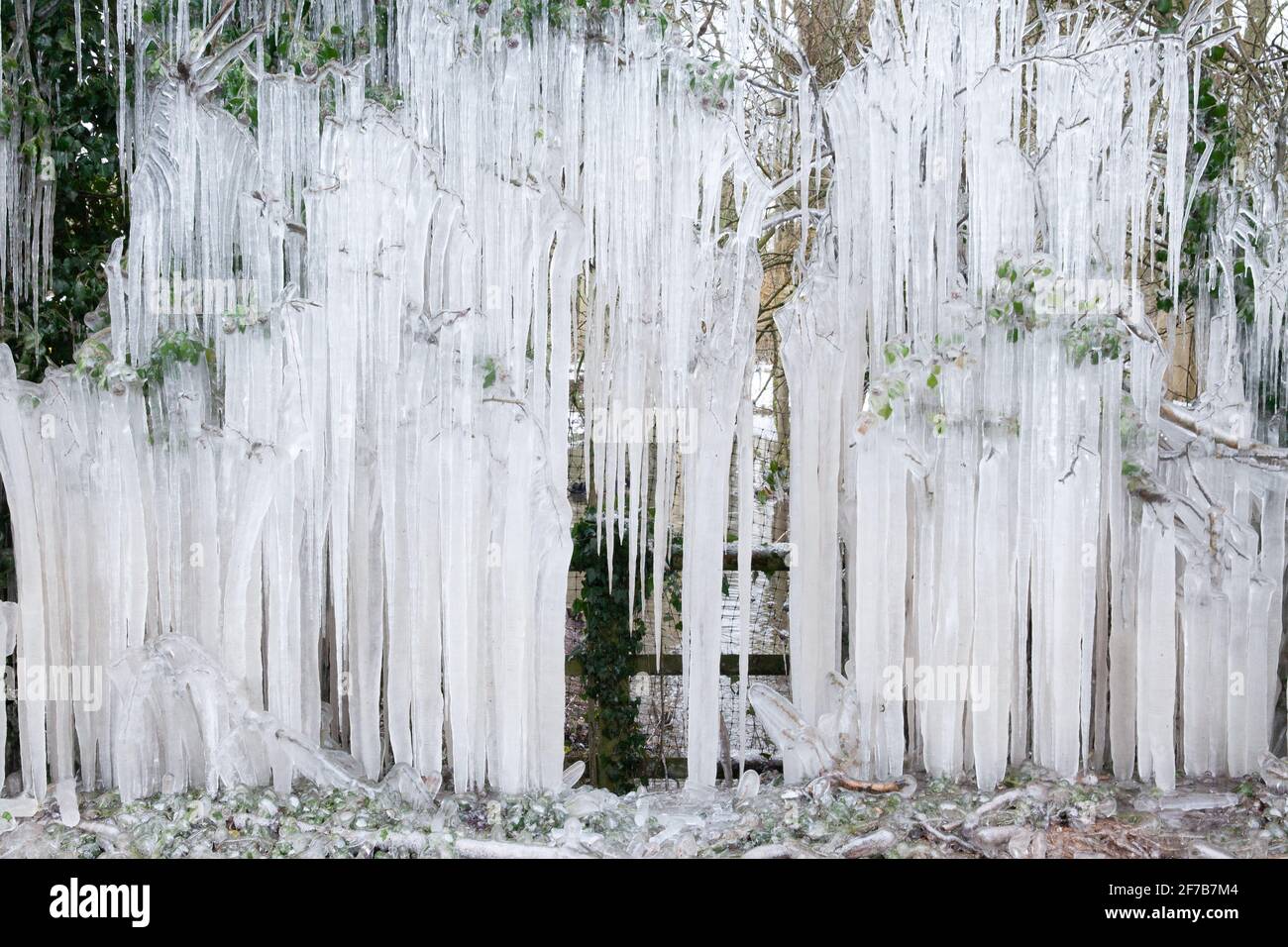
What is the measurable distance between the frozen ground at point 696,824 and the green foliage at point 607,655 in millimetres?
877

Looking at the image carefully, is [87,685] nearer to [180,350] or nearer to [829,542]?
[180,350]

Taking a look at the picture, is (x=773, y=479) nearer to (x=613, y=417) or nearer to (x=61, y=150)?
(x=613, y=417)

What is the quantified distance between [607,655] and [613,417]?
127cm

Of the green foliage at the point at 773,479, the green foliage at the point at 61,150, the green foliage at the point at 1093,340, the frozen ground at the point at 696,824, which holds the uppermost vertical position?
the green foliage at the point at 61,150

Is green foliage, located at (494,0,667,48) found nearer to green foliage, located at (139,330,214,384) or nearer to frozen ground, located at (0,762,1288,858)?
green foliage, located at (139,330,214,384)

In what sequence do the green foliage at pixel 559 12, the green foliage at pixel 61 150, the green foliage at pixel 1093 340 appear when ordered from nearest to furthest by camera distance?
the green foliage at pixel 1093 340, the green foliage at pixel 559 12, the green foliage at pixel 61 150

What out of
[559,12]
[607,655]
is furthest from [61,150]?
[607,655]

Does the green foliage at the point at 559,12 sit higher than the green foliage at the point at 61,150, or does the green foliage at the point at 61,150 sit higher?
A: the green foliage at the point at 559,12

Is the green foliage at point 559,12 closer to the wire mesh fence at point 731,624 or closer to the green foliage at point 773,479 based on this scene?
the wire mesh fence at point 731,624

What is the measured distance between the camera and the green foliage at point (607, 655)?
4.52 metres

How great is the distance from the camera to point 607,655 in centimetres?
459

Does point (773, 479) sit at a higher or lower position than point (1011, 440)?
lower

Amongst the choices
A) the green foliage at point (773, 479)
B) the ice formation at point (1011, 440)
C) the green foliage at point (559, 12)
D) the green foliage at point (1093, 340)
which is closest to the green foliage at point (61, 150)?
the green foliage at point (559, 12)

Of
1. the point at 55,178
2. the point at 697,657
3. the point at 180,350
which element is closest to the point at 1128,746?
the point at 697,657
